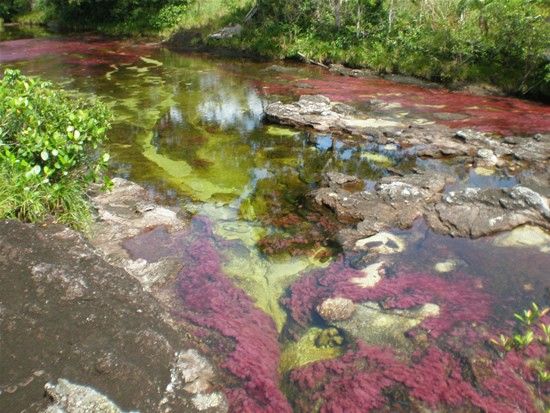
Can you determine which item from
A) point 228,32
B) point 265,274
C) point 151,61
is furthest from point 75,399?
point 228,32

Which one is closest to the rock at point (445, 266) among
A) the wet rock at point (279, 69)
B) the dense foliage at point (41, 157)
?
the dense foliage at point (41, 157)

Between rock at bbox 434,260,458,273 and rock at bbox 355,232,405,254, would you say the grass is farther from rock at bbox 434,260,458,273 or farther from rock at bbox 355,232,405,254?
rock at bbox 434,260,458,273

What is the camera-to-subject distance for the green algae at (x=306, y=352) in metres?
4.25

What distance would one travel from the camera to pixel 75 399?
9.82 ft

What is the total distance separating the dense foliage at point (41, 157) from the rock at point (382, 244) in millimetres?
3484

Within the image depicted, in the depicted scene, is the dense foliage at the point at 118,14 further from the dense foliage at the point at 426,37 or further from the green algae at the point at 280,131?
the green algae at the point at 280,131

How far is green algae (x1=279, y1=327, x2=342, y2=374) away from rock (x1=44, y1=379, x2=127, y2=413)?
1.67 m

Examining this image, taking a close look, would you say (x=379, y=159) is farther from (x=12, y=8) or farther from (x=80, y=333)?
(x=12, y=8)

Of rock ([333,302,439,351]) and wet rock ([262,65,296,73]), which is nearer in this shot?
rock ([333,302,439,351])

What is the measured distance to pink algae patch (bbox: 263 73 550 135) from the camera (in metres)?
11.2

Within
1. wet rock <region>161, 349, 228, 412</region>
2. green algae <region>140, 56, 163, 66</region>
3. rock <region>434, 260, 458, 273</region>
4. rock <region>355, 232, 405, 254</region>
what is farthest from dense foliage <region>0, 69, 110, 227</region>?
green algae <region>140, 56, 163, 66</region>

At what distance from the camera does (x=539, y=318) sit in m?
4.65

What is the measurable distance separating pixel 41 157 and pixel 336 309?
12.4ft

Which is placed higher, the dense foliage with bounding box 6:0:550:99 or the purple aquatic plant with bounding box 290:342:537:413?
the dense foliage with bounding box 6:0:550:99
